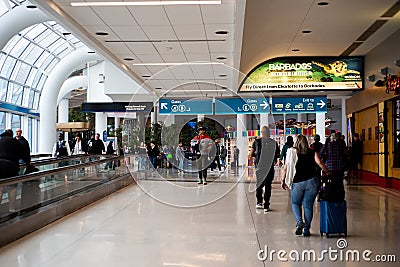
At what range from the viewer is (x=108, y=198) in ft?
41.8

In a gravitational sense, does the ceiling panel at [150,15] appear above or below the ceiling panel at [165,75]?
above

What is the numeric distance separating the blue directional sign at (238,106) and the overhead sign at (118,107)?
5.15 m

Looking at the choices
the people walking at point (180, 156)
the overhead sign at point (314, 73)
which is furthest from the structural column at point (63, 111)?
the overhead sign at point (314, 73)

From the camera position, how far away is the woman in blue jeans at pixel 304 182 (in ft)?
23.0

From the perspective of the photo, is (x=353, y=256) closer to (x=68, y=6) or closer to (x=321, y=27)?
(x=68, y=6)

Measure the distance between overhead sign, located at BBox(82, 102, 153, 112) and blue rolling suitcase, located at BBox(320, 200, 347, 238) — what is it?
58.0ft

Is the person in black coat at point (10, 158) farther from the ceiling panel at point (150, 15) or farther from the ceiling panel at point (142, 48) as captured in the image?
the ceiling panel at point (142, 48)

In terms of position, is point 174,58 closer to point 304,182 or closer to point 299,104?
point 299,104

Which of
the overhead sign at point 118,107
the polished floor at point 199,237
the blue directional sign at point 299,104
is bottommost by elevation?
the polished floor at point 199,237

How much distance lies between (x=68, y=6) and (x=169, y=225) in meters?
4.60

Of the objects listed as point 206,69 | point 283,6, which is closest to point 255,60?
point 206,69

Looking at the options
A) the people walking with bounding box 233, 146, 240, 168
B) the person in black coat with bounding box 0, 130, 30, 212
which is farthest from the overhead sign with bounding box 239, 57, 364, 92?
the person in black coat with bounding box 0, 130, 30, 212

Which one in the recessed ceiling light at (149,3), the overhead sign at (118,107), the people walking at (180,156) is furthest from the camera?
the overhead sign at (118,107)

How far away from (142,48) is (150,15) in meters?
3.32
